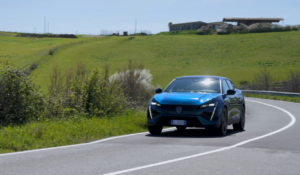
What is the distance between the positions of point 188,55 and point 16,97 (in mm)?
71479

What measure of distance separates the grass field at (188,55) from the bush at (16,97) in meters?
36.4

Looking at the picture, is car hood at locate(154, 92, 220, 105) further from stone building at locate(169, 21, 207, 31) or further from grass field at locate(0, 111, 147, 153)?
stone building at locate(169, 21, 207, 31)

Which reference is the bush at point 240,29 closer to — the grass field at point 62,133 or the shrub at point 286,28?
the shrub at point 286,28

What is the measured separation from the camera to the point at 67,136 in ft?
39.6

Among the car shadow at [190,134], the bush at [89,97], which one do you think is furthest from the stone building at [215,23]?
the car shadow at [190,134]

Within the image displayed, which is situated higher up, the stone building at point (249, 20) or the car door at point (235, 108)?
the stone building at point (249, 20)

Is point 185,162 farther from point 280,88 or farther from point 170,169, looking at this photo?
point 280,88

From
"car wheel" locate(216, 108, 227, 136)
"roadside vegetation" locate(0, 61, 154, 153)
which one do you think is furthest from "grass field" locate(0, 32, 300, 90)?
"car wheel" locate(216, 108, 227, 136)

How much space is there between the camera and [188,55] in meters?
86.2

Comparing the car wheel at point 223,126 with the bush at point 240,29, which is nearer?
the car wheel at point 223,126

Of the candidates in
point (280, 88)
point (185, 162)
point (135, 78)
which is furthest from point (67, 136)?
point (280, 88)

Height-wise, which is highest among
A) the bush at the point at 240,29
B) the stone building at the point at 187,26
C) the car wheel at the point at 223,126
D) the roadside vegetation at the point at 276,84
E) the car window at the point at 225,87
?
the stone building at the point at 187,26

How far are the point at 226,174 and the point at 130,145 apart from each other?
375cm

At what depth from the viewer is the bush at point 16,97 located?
1554 centimetres
